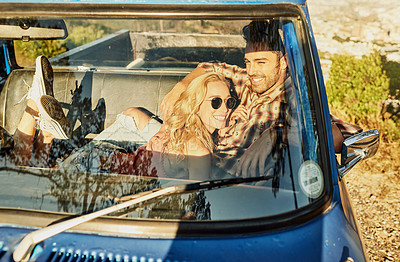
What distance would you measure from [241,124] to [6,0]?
1065mm

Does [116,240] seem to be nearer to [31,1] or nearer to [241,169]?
[241,169]

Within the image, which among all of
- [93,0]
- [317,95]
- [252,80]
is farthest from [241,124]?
[93,0]

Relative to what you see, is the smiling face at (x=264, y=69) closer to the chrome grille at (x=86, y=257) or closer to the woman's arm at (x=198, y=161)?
the woman's arm at (x=198, y=161)

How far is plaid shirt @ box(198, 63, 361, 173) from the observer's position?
5.46 feet

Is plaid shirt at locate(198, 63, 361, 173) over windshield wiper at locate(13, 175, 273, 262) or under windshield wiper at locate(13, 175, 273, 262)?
over

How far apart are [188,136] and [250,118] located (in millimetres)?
293

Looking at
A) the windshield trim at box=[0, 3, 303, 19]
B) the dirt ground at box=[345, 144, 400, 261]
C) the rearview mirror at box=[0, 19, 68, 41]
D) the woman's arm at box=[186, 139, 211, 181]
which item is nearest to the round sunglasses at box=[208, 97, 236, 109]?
the woman's arm at box=[186, 139, 211, 181]

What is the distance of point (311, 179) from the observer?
4.82 feet

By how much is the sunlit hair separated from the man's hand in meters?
0.21

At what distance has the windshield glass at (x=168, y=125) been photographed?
142cm

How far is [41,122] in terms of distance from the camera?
2.03 metres

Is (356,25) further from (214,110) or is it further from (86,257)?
(86,257)

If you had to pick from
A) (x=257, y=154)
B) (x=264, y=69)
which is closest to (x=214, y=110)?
(x=264, y=69)

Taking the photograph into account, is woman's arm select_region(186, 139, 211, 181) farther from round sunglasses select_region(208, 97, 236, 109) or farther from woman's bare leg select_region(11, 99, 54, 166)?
woman's bare leg select_region(11, 99, 54, 166)
